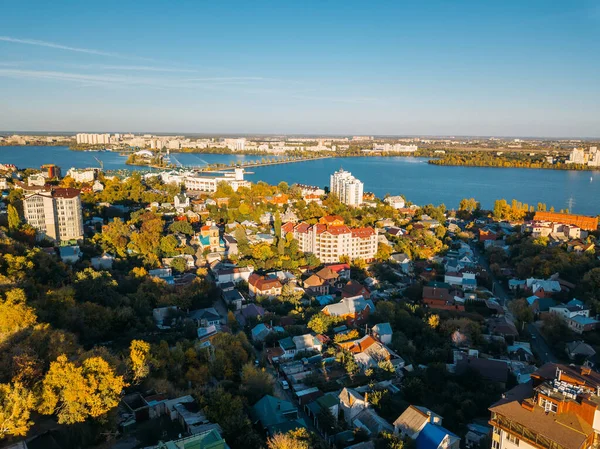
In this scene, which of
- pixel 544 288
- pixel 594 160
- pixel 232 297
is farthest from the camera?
pixel 594 160

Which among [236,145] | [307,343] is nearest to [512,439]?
[307,343]

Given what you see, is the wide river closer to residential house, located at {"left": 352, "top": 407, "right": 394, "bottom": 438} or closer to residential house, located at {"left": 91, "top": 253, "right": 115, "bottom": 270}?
residential house, located at {"left": 91, "top": 253, "right": 115, "bottom": 270}

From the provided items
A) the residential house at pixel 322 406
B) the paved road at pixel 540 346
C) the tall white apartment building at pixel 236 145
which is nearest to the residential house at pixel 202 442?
the residential house at pixel 322 406

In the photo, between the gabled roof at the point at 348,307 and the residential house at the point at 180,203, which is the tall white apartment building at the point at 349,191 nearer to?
the residential house at the point at 180,203

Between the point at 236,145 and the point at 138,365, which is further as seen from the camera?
the point at 236,145

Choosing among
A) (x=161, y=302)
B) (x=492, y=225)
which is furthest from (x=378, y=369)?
(x=492, y=225)

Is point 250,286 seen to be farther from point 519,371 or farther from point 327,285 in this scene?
point 519,371

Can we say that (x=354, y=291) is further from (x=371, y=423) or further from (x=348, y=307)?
(x=371, y=423)
